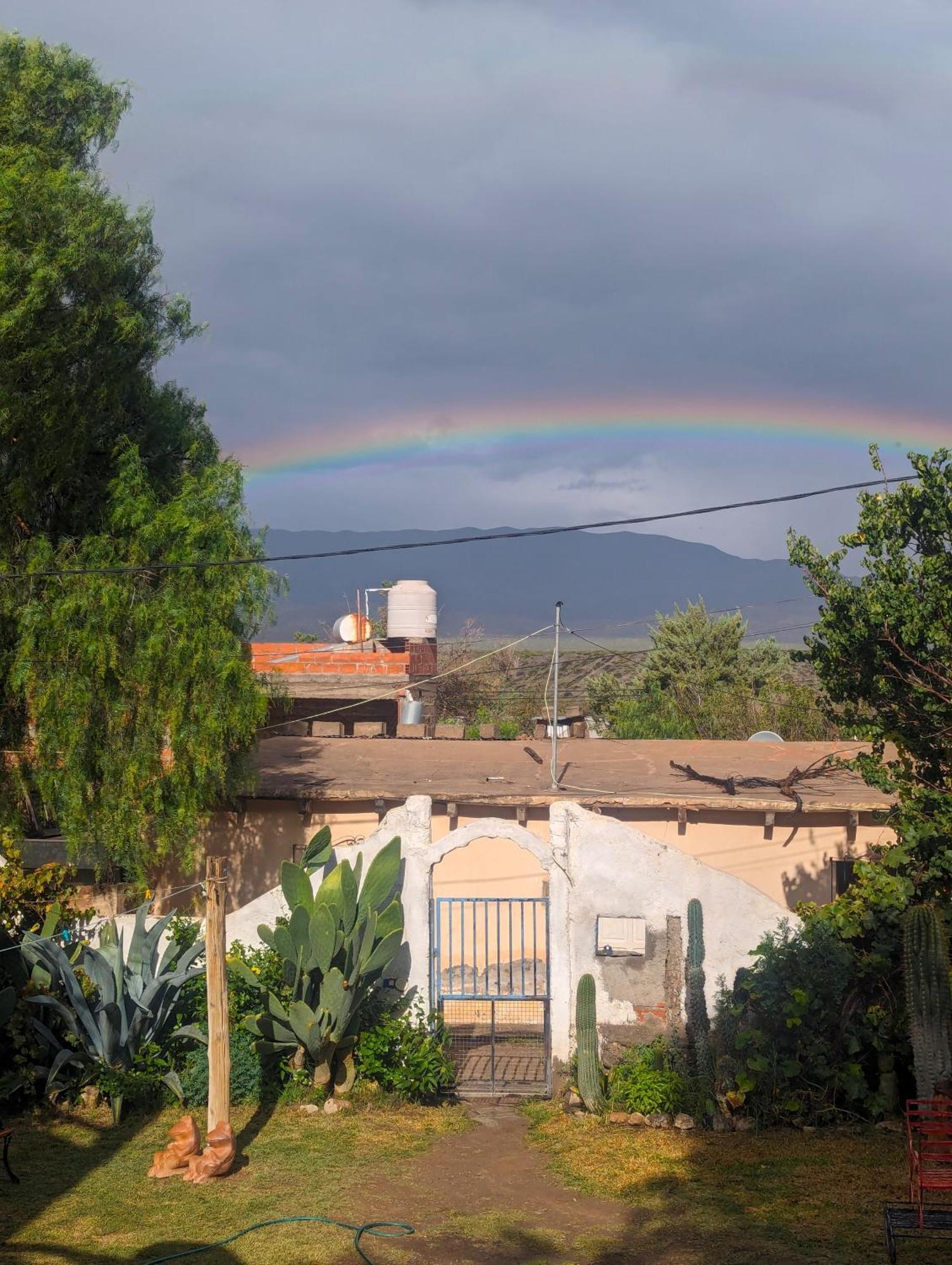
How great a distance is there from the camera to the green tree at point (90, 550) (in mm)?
13445

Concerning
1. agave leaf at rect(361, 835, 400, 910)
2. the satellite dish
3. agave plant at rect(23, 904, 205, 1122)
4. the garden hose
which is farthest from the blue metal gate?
the satellite dish

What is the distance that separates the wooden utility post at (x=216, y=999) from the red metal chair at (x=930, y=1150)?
5.76m

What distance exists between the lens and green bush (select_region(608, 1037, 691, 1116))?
11805mm

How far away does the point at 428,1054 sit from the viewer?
12602 mm

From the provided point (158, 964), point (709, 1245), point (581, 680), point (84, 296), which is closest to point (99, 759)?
point (158, 964)

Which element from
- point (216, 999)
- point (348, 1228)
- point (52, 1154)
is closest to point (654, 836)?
point (216, 999)

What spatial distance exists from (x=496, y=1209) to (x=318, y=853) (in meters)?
4.34

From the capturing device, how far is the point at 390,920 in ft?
40.7

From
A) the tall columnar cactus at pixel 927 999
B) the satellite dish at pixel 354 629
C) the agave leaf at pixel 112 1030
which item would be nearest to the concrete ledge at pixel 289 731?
the satellite dish at pixel 354 629

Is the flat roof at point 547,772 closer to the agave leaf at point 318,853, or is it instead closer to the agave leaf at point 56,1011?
the agave leaf at point 318,853

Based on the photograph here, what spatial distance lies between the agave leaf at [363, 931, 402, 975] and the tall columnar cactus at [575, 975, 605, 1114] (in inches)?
76.2

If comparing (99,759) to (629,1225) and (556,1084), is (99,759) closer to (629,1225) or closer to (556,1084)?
(556,1084)

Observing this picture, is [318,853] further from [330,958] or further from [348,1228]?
[348,1228]

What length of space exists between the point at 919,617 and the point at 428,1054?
6640 mm
